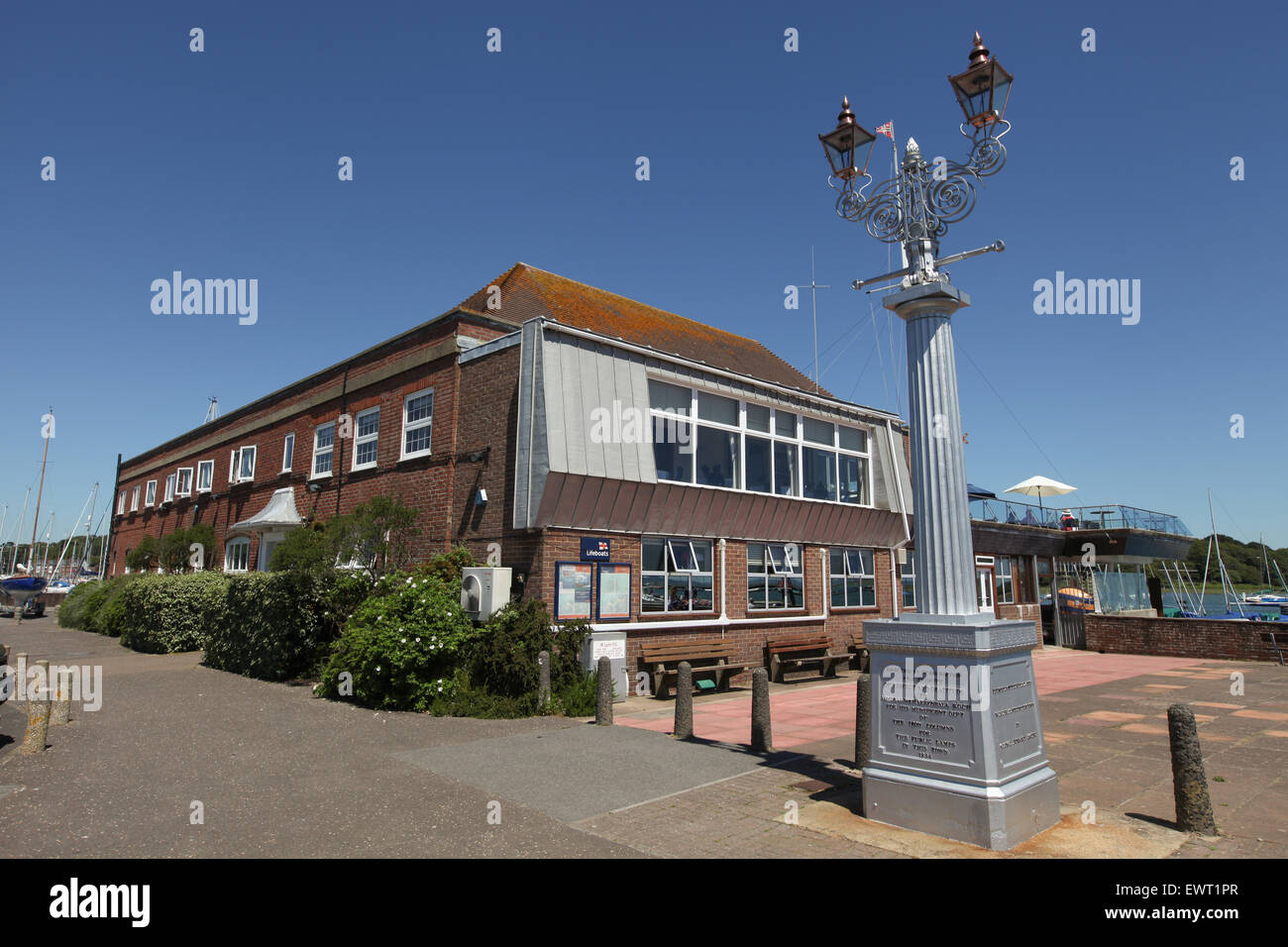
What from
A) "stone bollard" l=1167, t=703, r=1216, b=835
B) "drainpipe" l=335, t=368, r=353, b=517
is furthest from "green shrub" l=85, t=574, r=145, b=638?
"stone bollard" l=1167, t=703, r=1216, b=835

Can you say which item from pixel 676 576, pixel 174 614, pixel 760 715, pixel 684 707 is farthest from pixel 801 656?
pixel 174 614

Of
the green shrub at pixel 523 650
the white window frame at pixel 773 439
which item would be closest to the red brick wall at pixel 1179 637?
the white window frame at pixel 773 439

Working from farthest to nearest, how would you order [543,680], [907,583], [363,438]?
[907,583], [363,438], [543,680]

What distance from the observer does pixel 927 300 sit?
6.71 meters

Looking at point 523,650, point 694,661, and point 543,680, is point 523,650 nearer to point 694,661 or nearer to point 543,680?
point 543,680

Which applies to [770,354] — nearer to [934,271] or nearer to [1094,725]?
[1094,725]

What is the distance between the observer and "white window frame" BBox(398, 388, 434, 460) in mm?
15734

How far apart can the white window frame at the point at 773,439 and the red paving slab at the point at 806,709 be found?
423 centimetres

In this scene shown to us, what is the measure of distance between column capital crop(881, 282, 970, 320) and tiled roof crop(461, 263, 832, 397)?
852 centimetres

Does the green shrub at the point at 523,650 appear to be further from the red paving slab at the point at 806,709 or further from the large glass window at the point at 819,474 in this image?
the large glass window at the point at 819,474

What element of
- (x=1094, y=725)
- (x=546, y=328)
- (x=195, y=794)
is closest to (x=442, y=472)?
(x=546, y=328)

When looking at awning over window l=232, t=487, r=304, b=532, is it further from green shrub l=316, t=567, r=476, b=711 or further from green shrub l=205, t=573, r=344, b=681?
green shrub l=316, t=567, r=476, b=711

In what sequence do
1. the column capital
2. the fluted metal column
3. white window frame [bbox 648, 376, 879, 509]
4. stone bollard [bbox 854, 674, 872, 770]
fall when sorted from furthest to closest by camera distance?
white window frame [bbox 648, 376, 879, 509] → stone bollard [bbox 854, 674, 872, 770] → the column capital → the fluted metal column

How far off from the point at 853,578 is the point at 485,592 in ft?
35.2
